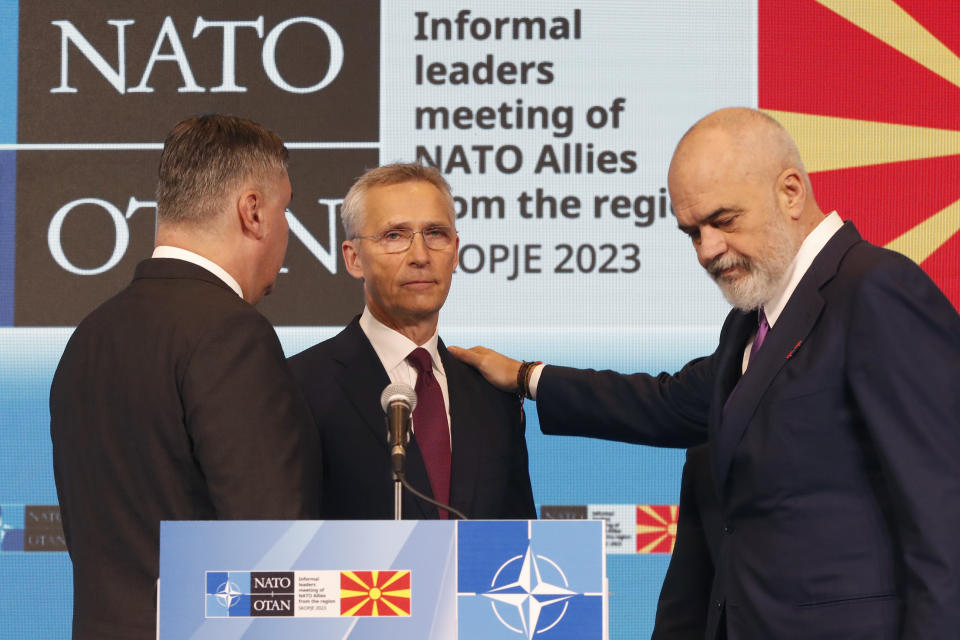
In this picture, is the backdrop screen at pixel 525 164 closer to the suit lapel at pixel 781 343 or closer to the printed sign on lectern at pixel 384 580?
the suit lapel at pixel 781 343

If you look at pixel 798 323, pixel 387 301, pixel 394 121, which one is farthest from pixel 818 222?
pixel 394 121

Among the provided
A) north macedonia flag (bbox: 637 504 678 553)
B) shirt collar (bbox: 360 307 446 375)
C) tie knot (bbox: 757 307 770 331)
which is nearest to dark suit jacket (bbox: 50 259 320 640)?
shirt collar (bbox: 360 307 446 375)

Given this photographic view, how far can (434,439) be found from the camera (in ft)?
9.71

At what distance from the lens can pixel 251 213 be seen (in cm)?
233

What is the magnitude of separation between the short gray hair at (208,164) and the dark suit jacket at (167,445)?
230 mm

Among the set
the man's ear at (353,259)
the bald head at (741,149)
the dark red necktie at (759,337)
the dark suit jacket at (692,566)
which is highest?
the bald head at (741,149)

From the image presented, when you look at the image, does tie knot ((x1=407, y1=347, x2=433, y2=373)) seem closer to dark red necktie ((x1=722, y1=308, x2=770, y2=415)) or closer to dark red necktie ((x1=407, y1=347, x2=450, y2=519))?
dark red necktie ((x1=407, y1=347, x2=450, y2=519))

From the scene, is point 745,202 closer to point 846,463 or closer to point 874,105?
point 846,463

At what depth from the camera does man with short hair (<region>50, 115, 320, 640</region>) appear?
2.05m

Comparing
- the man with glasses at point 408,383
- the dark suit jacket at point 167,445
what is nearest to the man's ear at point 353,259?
the man with glasses at point 408,383

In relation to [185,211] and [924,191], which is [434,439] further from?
[924,191]

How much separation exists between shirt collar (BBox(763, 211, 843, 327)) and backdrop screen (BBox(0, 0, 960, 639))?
1806mm

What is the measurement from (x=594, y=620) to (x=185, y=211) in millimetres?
1192

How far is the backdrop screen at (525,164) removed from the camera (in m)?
4.34
